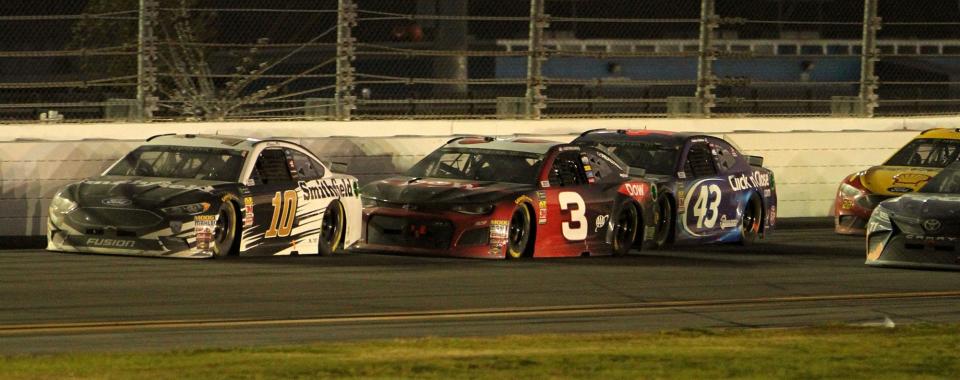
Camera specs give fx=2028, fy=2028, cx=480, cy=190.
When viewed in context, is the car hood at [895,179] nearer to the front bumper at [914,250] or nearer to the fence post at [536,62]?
the front bumper at [914,250]

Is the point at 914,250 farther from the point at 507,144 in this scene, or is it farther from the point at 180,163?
the point at 180,163

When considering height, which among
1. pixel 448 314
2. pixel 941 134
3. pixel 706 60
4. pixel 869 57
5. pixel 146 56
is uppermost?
pixel 869 57

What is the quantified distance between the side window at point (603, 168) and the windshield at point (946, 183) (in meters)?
2.95

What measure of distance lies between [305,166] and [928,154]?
8.19 m

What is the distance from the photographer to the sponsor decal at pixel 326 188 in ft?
60.2

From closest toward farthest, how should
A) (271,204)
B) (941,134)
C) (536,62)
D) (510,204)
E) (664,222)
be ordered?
1. (271,204)
2. (510,204)
3. (664,222)
4. (941,134)
5. (536,62)

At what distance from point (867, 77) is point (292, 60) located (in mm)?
8866

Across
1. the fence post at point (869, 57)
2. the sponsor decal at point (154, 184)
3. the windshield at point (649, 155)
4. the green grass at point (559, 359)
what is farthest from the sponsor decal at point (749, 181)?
the green grass at point (559, 359)

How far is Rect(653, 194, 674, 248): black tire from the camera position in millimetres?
20578

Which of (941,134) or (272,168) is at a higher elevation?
(941,134)

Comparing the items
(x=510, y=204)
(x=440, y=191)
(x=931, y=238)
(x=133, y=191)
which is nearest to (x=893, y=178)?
(x=931, y=238)

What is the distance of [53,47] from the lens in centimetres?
2091

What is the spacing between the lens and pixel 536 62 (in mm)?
24156

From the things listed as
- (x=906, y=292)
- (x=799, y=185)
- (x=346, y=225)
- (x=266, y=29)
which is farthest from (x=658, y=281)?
(x=799, y=185)
